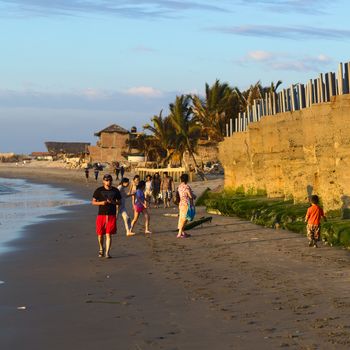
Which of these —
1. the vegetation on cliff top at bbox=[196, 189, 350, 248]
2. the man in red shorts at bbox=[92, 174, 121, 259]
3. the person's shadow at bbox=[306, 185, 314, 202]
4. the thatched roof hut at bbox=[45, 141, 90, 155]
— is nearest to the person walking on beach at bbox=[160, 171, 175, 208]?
the vegetation on cliff top at bbox=[196, 189, 350, 248]

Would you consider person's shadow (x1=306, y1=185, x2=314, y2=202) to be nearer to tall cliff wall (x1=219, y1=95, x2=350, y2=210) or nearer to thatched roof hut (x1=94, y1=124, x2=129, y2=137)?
tall cliff wall (x1=219, y1=95, x2=350, y2=210)

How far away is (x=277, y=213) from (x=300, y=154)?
1.68m

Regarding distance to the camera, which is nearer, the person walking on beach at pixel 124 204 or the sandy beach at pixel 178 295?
the sandy beach at pixel 178 295

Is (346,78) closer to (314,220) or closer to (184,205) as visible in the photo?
(314,220)

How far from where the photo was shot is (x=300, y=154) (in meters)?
20.5

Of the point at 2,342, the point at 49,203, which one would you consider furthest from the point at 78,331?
the point at 49,203

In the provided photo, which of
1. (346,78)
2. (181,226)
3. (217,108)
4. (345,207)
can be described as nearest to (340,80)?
(346,78)

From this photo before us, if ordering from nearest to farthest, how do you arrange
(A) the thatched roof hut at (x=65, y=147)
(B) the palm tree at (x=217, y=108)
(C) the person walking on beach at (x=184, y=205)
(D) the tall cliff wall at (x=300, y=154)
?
1. (D) the tall cliff wall at (x=300, y=154)
2. (C) the person walking on beach at (x=184, y=205)
3. (B) the palm tree at (x=217, y=108)
4. (A) the thatched roof hut at (x=65, y=147)

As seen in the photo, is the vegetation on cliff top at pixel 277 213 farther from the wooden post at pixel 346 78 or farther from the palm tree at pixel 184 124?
the palm tree at pixel 184 124

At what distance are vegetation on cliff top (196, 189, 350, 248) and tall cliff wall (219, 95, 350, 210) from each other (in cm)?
44

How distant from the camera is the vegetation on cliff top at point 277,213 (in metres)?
15.2

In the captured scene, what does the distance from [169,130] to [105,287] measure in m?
49.4

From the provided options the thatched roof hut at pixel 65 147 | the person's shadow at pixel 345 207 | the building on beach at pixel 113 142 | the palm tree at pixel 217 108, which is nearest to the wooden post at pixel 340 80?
the person's shadow at pixel 345 207

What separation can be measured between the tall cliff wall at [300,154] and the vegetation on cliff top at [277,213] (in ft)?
1.43
